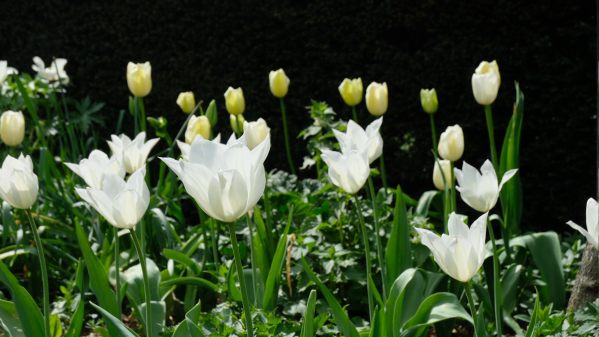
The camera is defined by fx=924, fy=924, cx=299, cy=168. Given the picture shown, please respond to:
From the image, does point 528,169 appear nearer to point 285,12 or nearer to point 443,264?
point 285,12

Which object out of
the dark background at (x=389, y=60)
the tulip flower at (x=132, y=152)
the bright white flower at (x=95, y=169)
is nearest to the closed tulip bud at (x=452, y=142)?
the tulip flower at (x=132, y=152)

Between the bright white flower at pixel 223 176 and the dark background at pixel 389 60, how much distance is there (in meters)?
2.72

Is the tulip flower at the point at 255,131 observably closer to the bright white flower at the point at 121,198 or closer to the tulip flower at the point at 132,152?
the tulip flower at the point at 132,152

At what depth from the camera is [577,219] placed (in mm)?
4160

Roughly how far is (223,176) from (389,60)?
9.42ft

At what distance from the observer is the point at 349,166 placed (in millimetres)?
2219

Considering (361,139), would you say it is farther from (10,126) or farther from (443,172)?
(10,126)

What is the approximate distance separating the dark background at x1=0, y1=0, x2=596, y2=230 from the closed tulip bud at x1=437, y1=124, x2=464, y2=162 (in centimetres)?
155

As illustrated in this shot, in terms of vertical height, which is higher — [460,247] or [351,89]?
[351,89]

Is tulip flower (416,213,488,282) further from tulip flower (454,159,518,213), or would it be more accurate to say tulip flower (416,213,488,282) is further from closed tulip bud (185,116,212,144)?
closed tulip bud (185,116,212,144)

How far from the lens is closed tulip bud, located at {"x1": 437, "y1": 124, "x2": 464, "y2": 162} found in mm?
2677

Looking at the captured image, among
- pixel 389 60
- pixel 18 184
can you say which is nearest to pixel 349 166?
Result: pixel 18 184

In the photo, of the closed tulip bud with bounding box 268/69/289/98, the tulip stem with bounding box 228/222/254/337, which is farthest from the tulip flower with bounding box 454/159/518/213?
the closed tulip bud with bounding box 268/69/289/98

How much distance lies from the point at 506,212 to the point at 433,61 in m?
1.29
